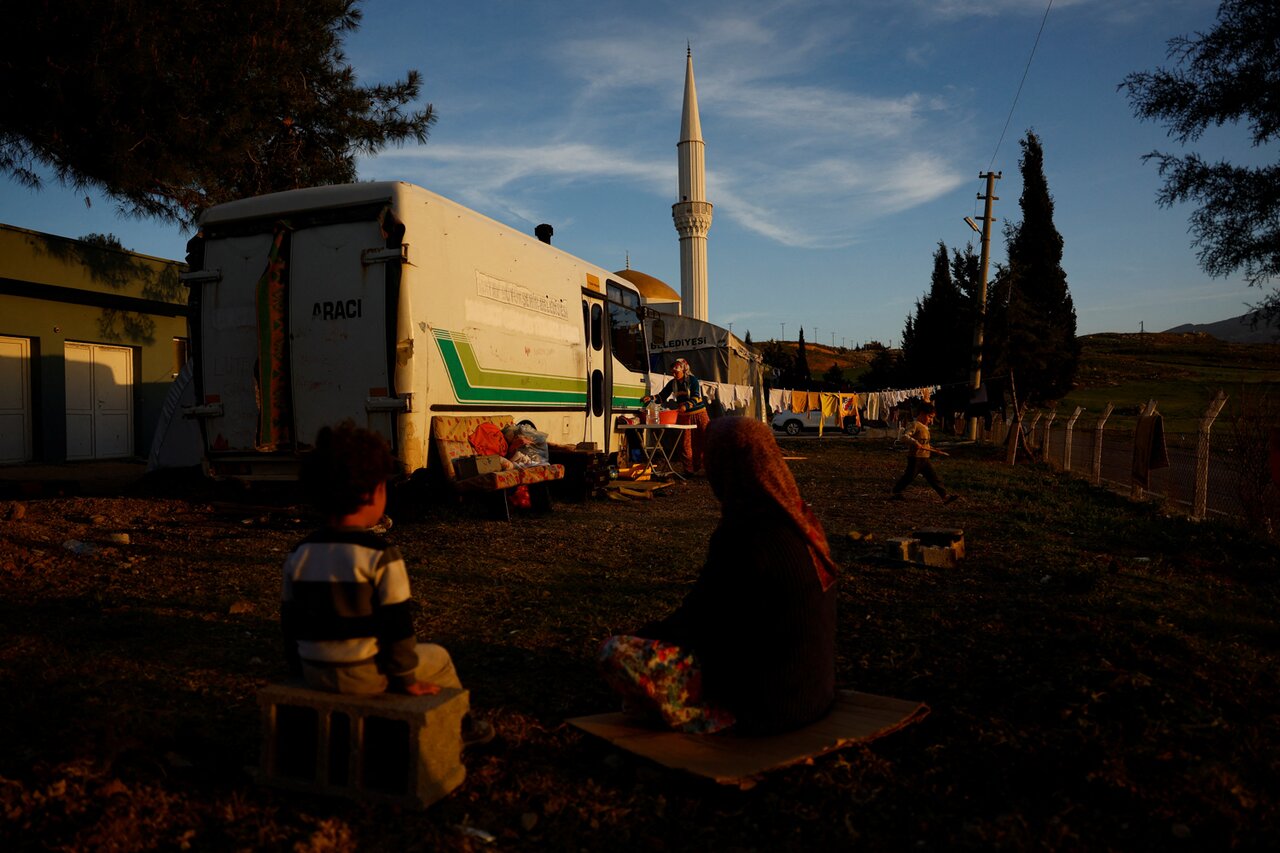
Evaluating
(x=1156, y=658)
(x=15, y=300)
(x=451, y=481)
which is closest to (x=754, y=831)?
(x=1156, y=658)

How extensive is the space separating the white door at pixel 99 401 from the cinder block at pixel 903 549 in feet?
51.1

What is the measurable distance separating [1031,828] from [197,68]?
10674 mm

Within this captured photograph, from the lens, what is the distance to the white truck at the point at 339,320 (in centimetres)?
755

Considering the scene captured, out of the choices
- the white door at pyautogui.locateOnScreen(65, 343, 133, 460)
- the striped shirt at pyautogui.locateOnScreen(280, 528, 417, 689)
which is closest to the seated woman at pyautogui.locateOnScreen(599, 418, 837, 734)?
the striped shirt at pyautogui.locateOnScreen(280, 528, 417, 689)

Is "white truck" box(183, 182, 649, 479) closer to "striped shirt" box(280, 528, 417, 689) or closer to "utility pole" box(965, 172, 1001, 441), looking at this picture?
"striped shirt" box(280, 528, 417, 689)

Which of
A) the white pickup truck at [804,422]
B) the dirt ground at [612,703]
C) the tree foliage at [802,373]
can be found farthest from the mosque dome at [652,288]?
the dirt ground at [612,703]

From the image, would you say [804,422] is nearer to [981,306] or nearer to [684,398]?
[981,306]

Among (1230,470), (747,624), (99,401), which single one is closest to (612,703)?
(747,624)

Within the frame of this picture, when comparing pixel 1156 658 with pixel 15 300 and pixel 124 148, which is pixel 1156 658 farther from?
pixel 15 300

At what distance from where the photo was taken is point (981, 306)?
2511 centimetres

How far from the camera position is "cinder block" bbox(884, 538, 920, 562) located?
6621mm

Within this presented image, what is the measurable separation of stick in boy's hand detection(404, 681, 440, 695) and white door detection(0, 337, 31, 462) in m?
15.6

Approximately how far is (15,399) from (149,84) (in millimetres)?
8880

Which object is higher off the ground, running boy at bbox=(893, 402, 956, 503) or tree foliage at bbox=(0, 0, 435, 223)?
tree foliage at bbox=(0, 0, 435, 223)
